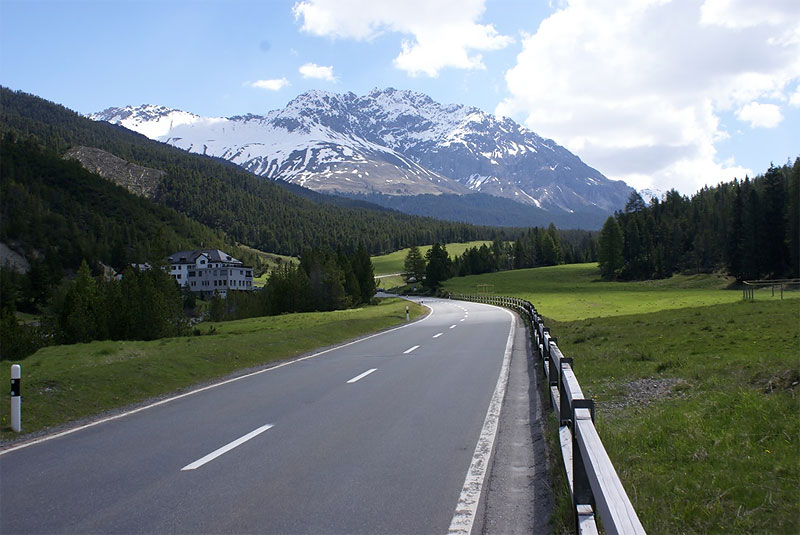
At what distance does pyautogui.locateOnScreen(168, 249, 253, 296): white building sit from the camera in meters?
147

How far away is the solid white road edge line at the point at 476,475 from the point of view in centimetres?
512

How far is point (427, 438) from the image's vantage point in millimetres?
8219

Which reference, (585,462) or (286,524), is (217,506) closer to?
(286,524)

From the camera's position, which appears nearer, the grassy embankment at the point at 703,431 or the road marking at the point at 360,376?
the grassy embankment at the point at 703,431

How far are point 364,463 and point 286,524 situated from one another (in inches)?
77.1

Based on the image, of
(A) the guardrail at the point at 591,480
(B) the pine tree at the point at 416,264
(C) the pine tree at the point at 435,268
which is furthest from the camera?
(B) the pine tree at the point at 416,264

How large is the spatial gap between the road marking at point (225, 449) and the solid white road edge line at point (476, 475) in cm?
321

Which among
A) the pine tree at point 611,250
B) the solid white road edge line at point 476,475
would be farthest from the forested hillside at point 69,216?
the solid white road edge line at point 476,475

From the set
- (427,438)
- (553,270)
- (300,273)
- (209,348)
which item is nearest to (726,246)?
(553,270)

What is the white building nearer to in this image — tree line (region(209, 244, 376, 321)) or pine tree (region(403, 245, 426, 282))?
pine tree (region(403, 245, 426, 282))

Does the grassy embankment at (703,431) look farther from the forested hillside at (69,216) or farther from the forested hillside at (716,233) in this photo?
the forested hillside at (69,216)

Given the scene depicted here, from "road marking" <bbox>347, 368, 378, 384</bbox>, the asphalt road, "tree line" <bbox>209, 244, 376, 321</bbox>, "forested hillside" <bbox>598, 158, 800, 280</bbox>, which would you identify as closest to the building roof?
"tree line" <bbox>209, 244, 376, 321</bbox>

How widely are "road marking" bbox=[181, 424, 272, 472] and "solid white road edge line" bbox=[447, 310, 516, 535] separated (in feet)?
10.5

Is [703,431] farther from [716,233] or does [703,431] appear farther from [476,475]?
[716,233]
